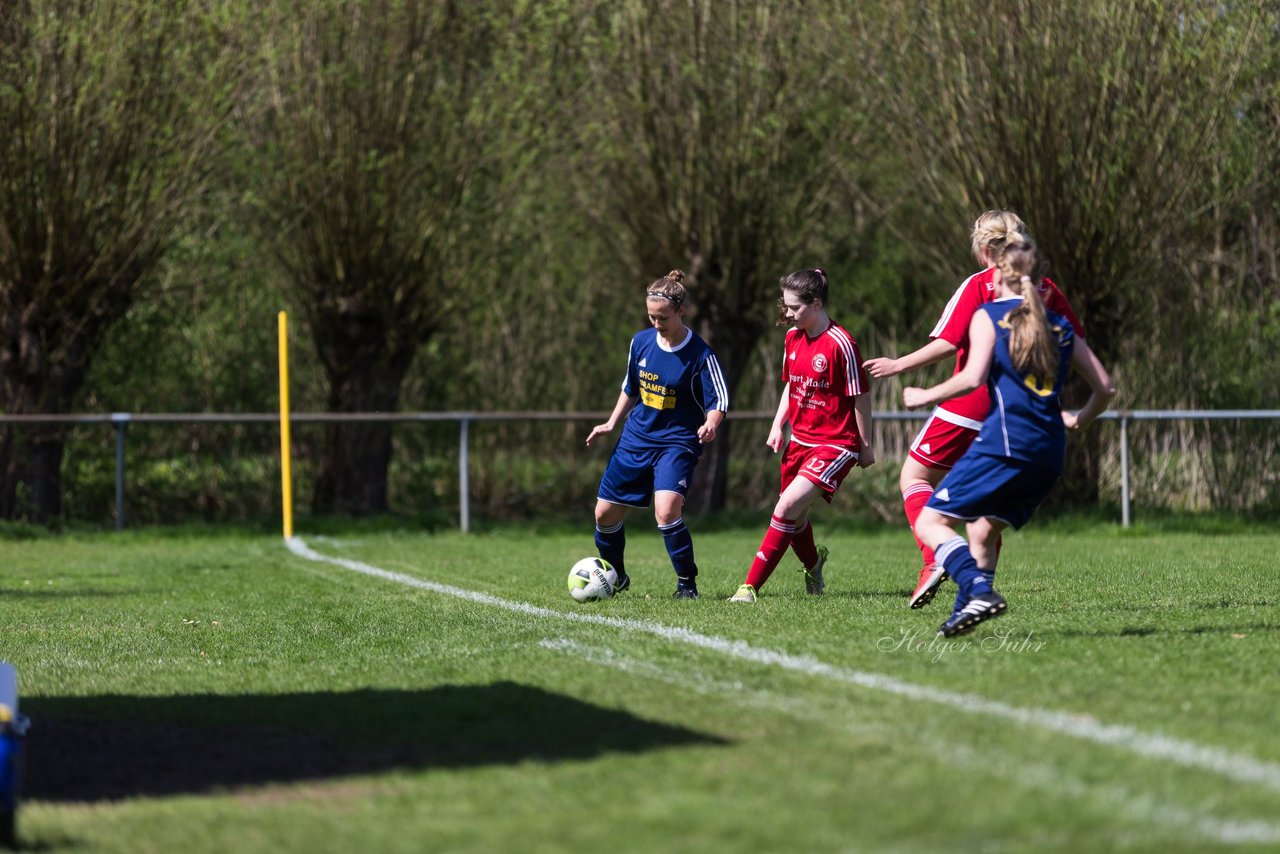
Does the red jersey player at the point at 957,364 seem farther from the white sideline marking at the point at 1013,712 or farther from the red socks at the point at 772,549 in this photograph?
the white sideline marking at the point at 1013,712

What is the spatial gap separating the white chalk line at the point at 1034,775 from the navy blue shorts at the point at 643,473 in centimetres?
296

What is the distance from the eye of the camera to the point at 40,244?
1570 centimetres

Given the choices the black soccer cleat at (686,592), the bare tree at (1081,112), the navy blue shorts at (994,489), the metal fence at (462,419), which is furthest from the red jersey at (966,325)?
the bare tree at (1081,112)

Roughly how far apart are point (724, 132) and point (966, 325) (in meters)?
10.0

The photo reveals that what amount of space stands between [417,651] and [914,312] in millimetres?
15886

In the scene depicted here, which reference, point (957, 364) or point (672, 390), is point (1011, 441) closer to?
point (957, 364)

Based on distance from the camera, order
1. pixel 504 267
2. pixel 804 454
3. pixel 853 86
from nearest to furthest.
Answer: pixel 804 454 → pixel 853 86 → pixel 504 267

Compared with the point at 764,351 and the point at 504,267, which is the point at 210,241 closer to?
the point at 504,267

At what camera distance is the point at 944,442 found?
306 inches

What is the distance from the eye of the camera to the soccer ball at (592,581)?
8617 mm

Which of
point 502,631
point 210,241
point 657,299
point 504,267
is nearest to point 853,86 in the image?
point 504,267

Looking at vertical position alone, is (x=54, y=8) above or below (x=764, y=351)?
above

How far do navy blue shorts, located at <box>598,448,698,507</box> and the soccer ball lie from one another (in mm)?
391

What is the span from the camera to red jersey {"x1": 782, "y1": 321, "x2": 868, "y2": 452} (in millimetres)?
8391
